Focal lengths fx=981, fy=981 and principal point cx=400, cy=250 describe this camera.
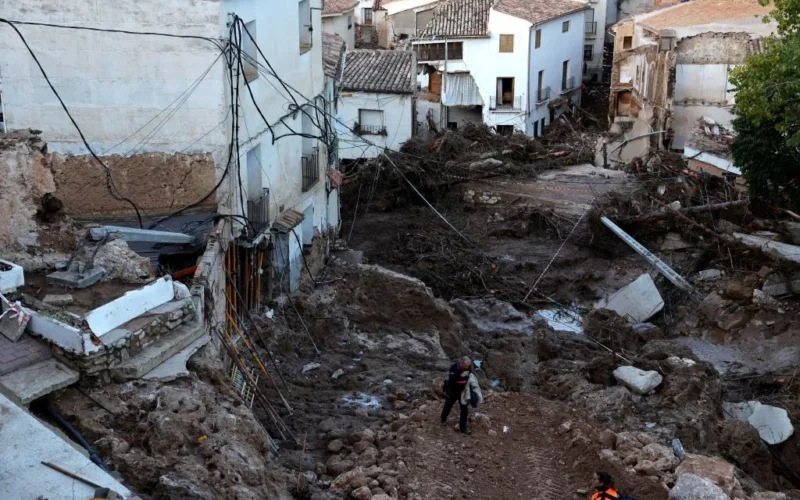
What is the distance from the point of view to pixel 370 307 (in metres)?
21.5

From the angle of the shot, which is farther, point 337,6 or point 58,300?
point 337,6

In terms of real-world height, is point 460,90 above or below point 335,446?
above

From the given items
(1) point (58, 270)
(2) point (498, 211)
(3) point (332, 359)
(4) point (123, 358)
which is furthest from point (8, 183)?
(2) point (498, 211)

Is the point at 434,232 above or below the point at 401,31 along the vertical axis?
→ below

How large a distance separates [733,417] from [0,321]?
13139 mm

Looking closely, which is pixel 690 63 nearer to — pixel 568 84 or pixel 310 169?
pixel 568 84

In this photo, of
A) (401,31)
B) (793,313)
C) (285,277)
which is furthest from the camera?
(401,31)

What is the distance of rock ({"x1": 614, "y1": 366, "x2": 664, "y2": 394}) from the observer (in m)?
17.9

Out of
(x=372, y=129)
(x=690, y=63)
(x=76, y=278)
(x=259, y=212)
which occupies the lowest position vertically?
(x=372, y=129)

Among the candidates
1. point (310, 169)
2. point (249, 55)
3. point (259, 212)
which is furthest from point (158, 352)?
point (310, 169)

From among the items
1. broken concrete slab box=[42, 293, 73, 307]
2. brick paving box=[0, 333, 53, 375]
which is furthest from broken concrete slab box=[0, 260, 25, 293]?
brick paving box=[0, 333, 53, 375]

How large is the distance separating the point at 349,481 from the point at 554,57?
38.8 m

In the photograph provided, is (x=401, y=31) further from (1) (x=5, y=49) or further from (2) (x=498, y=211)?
(1) (x=5, y=49)

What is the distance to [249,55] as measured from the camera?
1886 cm
